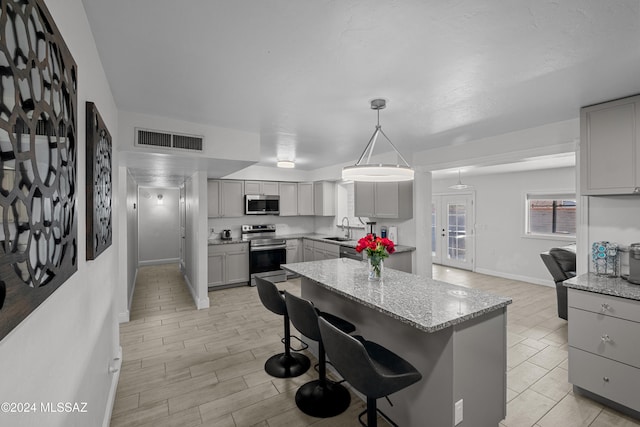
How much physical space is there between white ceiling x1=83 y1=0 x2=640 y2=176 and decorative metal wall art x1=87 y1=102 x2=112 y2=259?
504mm

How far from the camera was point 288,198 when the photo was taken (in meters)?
6.70

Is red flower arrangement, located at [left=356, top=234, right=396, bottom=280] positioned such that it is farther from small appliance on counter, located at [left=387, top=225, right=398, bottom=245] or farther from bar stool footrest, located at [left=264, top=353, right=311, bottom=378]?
small appliance on counter, located at [left=387, top=225, right=398, bottom=245]

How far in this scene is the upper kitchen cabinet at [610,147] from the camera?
2.47 metres

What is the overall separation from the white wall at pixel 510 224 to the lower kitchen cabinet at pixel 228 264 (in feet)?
17.6

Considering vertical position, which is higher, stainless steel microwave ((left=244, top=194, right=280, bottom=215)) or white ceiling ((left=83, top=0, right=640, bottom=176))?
white ceiling ((left=83, top=0, right=640, bottom=176))

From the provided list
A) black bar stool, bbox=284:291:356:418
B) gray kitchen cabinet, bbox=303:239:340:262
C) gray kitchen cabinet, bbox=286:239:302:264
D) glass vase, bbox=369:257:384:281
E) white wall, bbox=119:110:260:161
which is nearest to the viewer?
black bar stool, bbox=284:291:356:418

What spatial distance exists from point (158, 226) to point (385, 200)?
20.3 feet

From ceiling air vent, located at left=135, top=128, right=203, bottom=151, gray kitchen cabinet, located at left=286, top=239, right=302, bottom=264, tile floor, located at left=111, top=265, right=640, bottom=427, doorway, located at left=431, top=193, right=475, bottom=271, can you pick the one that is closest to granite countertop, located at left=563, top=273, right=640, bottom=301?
tile floor, located at left=111, top=265, right=640, bottom=427

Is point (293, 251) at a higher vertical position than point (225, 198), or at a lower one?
lower

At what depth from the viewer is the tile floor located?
2.18 meters

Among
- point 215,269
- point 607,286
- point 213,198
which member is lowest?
point 215,269

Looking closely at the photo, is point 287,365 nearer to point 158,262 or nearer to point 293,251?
point 293,251

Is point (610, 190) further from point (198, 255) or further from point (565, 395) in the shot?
point (198, 255)

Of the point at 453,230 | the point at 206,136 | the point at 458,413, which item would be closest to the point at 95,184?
the point at 206,136
